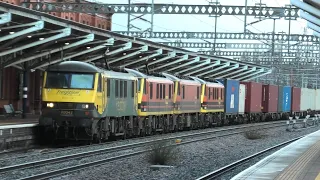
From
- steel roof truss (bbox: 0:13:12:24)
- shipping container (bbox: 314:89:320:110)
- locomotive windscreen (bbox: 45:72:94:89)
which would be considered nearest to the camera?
locomotive windscreen (bbox: 45:72:94:89)

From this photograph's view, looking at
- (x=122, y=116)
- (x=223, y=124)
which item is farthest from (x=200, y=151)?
(x=223, y=124)

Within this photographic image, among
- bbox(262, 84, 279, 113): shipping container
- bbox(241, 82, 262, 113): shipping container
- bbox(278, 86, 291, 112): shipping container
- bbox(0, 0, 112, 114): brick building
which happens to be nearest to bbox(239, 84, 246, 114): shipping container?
bbox(241, 82, 262, 113): shipping container

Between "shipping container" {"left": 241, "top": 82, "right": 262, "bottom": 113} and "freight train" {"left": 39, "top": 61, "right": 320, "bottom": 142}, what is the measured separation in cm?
164

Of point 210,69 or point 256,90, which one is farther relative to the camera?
point 210,69

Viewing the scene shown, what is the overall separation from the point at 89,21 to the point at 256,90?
91.8ft

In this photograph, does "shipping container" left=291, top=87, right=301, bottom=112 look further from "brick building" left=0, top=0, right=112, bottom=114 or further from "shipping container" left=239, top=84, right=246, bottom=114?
"brick building" left=0, top=0, right=112, bottom=114

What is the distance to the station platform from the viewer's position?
1164 centimetres

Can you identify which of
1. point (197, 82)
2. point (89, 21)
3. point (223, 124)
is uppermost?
point (89, 21)

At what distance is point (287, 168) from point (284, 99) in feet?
139

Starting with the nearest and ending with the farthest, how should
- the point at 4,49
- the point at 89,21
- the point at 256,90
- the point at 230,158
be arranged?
the point at 230,158 → the point at 4,49 → the point at 256,90 → the point at 89,21

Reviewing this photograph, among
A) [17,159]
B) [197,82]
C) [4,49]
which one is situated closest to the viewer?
[17,159]

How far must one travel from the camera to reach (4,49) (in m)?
27.7

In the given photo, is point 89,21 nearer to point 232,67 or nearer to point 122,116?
point 232,67

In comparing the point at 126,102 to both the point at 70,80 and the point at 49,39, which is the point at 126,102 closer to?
the point at 70,80
